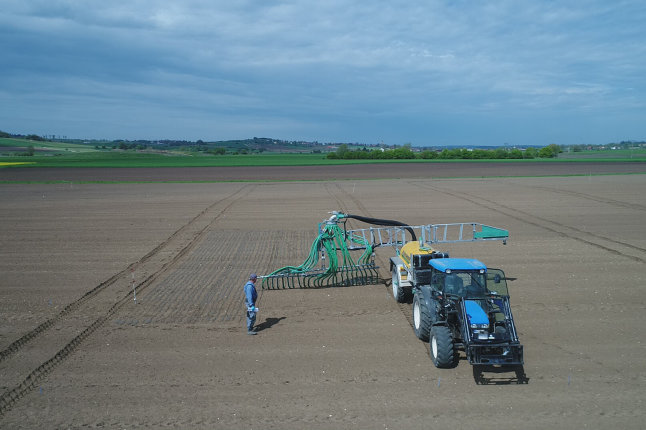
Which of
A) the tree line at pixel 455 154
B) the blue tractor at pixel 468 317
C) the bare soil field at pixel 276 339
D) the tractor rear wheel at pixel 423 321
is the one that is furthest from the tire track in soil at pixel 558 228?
the tree line at pixel 455 154

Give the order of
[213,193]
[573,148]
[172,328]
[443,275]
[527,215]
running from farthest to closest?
[573,148] < [213,193] < [527,215] < [172,328] < [443,275]

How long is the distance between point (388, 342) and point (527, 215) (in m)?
20.3

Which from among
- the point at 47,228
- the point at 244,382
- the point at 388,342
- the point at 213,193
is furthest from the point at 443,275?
the point at 213,193

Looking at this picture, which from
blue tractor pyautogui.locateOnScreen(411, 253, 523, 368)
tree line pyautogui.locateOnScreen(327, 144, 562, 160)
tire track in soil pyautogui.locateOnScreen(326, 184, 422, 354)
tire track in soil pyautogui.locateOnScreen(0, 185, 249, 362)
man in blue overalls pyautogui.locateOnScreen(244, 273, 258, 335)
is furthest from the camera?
tree line pyautogui.locateOnScreen(327, 144, 562, 160)

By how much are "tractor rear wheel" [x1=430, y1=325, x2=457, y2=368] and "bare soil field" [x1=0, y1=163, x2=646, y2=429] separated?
0.65 ft

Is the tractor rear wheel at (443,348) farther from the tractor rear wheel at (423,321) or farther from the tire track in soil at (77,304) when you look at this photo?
the tire track in soil at (77,304)

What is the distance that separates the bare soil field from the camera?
7754 millimetres

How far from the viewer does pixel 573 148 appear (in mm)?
162250

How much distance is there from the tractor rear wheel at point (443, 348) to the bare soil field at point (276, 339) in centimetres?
20

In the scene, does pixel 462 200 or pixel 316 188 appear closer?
pixel 462 200

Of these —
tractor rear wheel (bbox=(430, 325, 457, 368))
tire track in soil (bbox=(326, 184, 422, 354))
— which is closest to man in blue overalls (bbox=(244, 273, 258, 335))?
tire track in soil (bbox=(326, 184, 422, 354))

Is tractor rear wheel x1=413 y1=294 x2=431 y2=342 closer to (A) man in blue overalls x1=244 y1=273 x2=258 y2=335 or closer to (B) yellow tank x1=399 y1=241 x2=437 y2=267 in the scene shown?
(B) yellow tank x1=399 y1=241 x2=437 y2=267

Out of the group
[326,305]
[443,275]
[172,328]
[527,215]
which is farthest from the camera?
[527,215]

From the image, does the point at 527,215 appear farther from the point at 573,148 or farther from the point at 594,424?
the point at 573,148
